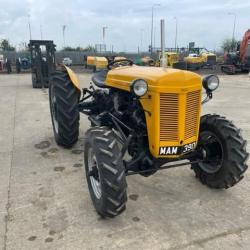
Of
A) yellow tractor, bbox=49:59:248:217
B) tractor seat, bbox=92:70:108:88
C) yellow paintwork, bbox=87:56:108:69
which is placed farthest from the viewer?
yellow paintwork, bbox=87:56:108:69

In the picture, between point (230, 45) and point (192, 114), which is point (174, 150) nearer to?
point (192, 114)

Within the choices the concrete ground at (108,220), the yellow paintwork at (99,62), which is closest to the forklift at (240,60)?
the yellow paintwork at (99,62)

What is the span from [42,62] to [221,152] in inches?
467

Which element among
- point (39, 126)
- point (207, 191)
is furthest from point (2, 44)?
point (207, 191)

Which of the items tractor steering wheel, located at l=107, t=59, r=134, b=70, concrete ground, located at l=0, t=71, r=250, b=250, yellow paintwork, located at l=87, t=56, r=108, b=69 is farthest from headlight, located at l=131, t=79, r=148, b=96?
yellow paintwork, located at l=87, t=56, r=108, b=69

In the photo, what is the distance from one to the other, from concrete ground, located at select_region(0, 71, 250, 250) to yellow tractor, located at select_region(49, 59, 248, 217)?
216 millimetres

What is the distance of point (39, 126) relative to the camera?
22.7 ft

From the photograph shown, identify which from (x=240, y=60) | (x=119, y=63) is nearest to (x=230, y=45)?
(x=240, y=60)

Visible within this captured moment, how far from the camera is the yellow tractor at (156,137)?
3.10m

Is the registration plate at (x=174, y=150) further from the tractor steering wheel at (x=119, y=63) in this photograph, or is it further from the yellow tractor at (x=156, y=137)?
the tractor steering wheel at (x=119, y=63)

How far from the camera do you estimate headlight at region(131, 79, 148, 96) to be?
3139 mm

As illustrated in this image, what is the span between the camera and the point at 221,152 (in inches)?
149

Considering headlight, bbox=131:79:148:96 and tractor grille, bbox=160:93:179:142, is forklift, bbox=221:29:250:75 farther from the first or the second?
headlight, bbox=131:79:148:96

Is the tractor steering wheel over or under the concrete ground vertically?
over
